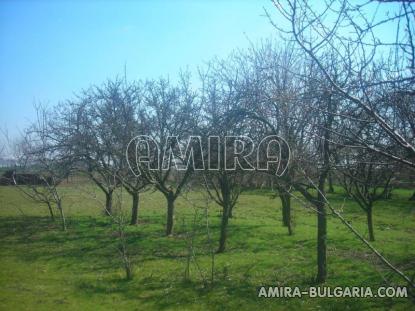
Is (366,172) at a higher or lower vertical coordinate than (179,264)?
higher

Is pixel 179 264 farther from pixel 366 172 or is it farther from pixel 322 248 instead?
pixel 366 172

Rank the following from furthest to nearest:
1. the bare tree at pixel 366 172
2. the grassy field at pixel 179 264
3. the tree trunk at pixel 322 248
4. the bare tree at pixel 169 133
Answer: the bare tree at pixel 169 133
the tree trunk at pixel 322 248
the grassy field at pixel 179 264
the bare tree at pixel 366 172

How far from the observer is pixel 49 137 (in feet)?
61.0

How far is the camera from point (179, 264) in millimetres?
10961

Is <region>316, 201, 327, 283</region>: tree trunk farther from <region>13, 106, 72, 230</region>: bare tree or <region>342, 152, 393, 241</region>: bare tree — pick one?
<region>13, 106, 72, 230</region>: bare tree

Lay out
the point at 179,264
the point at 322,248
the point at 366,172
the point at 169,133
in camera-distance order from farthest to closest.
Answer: the point at 169,133 → the point at 179,264 → the point at 366,172 → the point at 322,248

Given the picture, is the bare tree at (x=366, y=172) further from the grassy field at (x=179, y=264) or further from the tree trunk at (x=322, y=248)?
the grassy field at (x=179, y=264)

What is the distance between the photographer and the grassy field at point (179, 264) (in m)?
8.04

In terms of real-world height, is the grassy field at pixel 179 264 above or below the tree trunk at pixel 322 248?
below

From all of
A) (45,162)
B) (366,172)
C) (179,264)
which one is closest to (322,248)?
(366,172)

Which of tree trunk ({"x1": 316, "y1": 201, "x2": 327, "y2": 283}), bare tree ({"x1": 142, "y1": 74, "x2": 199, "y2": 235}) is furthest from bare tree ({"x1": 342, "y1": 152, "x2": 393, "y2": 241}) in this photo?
bare tree ({"x1": 142, "y1": 74, "x2": 199, "y2": 235})

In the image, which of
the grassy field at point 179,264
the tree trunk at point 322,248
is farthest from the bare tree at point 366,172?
the grassy field at point 179,264

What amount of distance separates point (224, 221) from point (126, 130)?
6001 mm

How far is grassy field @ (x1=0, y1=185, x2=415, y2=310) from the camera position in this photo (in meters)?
8.04
